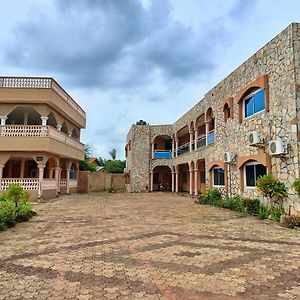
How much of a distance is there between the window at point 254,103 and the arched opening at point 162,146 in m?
16.6

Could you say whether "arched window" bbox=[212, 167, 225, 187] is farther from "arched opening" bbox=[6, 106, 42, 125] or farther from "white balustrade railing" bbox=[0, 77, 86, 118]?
Answer: "arched opening" bbox=[6, 106, 42, 125]

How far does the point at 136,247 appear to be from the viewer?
589cm

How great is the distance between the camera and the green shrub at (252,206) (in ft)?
36.1

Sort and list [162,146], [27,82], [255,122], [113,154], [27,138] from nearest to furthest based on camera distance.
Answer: [255,122] → [27,138] → [27,82] → [162,146] → [113,154]

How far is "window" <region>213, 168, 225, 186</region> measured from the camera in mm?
15674

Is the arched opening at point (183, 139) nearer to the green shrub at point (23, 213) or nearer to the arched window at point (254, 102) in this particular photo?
the arched window at point (254, 102)

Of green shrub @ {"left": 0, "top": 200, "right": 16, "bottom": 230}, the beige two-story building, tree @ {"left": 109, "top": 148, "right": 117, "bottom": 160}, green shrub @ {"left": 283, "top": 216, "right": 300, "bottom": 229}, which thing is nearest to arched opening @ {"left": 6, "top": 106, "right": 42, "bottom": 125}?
the beige two-story building

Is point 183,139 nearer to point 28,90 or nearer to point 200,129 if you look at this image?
point 200,129

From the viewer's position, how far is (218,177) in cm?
1642

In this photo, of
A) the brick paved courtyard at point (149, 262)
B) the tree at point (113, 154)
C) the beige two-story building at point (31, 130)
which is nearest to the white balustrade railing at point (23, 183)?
the beige two-story building at point (31, 130)

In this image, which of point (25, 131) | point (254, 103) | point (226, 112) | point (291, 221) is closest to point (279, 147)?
point (291, 221)

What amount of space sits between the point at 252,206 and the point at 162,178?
20.7 metres

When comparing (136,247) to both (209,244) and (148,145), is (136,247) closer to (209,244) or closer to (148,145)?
(209,244)

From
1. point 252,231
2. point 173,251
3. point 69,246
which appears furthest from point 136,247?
point 252,231
